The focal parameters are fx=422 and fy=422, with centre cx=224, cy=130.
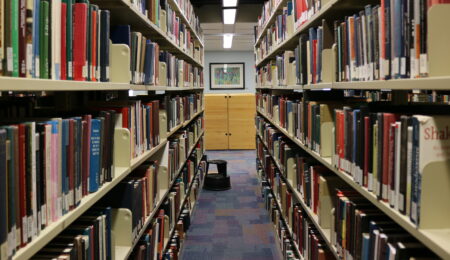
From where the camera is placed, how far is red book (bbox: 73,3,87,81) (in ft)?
4.30

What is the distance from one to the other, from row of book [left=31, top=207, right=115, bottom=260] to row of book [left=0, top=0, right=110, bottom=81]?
1.66ft

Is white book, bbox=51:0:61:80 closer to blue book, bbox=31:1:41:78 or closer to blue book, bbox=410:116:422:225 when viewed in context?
blue book, bbox=31:1:41:78

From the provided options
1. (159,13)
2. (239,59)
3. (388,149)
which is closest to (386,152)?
(388,149)

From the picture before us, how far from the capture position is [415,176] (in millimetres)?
1056

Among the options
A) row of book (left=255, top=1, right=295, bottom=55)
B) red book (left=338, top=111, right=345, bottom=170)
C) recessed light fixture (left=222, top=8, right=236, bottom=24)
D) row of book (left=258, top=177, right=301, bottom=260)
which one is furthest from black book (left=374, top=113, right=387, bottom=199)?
recessed light fixture (left=222, top=8, right=236, bottom=24)

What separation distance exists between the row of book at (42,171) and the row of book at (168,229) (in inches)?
34.3

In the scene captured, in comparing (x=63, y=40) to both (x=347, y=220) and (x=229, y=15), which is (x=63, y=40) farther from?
(x=229, y=15)

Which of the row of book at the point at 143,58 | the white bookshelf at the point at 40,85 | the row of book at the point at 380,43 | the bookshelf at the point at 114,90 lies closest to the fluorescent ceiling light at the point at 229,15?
the row of book at the point at 143,58

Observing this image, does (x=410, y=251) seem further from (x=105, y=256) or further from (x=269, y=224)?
(x=269, y=224)

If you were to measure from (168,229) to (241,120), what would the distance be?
6320 mm

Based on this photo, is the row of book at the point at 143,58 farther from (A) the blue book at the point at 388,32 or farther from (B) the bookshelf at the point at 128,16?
(A) the blue book at the point at 388,32

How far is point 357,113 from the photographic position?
1544mm

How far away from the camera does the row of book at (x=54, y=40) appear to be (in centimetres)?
92

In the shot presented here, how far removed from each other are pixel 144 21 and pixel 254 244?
8.00 ft
